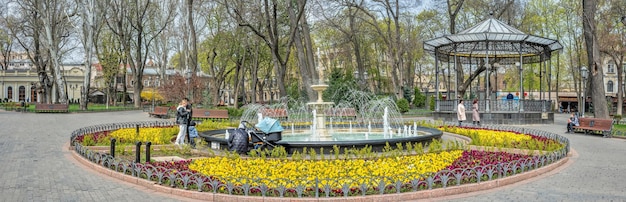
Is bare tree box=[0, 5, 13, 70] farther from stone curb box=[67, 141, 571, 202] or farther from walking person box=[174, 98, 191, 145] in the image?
stone curb box=[67, 141, 571, 202]

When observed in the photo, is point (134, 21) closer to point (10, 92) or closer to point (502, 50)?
point (502, 50)

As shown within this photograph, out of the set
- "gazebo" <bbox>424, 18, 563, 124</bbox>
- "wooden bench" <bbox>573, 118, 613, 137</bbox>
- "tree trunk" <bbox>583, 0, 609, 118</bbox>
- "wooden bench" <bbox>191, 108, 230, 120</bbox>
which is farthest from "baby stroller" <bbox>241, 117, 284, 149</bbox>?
"tree trunk" <bbox>583, 0, 609, 118</bbox>

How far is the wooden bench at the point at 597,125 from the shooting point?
16.5 meters

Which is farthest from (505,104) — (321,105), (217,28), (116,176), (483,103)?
(217,28)

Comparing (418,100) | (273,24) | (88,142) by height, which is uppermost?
→ (273,24)

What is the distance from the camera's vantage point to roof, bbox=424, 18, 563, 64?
22.6 meters

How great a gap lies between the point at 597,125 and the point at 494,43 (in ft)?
29.8

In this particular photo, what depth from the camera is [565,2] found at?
133ft

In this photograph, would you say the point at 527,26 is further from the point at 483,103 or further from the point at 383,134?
the point at 383,134

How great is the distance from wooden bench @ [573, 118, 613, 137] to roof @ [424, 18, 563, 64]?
574cm

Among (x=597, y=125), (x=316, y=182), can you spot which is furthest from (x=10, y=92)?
(x=316, y=182)

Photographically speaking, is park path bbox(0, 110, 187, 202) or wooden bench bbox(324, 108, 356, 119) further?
wooden bench bbox(324, 108, 356, 119)

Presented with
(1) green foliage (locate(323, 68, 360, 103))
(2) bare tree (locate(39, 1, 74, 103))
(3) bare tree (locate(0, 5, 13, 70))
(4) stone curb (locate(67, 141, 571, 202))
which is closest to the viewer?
(4) stone curb (locate(67, 141, 571, 202))

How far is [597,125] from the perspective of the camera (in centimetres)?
1714
